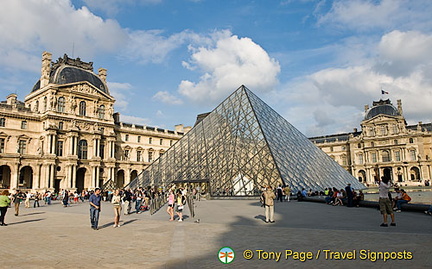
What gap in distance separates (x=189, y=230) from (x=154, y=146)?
158ft

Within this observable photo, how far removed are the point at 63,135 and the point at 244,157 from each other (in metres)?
29.2

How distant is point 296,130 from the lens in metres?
31.3

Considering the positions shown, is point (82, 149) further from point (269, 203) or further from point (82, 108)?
point (269, 203)

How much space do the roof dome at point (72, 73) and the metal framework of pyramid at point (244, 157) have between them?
23580 millimetres

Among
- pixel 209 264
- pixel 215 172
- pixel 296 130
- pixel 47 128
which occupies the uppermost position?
pixel 47 128

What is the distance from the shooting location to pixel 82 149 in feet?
145

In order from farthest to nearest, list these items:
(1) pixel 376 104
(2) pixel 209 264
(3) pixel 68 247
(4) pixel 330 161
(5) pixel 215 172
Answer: (1) pixel 376 104, (4) pixel 330 161, (5) pixel 215 172, (3) pixel 68 247, (2) pixel 209 264

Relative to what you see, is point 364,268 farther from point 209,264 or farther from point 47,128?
point 47,128

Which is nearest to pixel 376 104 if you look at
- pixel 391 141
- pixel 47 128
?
pixel 391 141

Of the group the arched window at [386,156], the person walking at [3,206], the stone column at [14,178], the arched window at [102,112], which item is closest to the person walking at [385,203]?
the person walking at [3,206]

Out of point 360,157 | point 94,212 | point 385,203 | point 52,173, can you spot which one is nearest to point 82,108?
point 52,173

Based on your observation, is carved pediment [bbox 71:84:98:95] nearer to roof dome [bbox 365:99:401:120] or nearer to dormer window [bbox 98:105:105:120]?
dormer window [bbox 98:105:105:120]

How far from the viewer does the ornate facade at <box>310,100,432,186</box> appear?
60625 mm

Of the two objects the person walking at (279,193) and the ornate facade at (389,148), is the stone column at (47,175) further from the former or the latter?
the ornate facade at (389,148)
